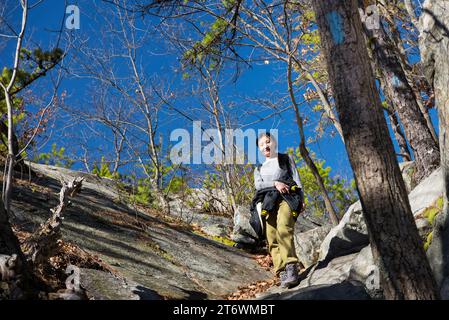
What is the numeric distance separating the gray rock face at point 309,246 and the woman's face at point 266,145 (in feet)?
9.78

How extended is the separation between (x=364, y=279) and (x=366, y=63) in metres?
2.75

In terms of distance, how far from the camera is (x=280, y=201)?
21.6 feet

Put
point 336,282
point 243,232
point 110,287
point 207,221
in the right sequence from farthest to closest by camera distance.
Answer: point 207,221, point 243,232, point 336,282, point 110,287

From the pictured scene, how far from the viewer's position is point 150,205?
44.4 feet

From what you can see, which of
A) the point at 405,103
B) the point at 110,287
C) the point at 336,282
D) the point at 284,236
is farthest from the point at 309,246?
the point at 110,287

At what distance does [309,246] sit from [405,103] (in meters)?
3.33

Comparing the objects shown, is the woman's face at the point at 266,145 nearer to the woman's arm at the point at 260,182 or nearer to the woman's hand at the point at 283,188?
the woman's arm at the point at 260,182

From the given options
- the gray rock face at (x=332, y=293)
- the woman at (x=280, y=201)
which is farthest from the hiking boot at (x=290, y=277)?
the gray rock face at (x=332, y=293)

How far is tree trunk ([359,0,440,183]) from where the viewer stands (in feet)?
28.7

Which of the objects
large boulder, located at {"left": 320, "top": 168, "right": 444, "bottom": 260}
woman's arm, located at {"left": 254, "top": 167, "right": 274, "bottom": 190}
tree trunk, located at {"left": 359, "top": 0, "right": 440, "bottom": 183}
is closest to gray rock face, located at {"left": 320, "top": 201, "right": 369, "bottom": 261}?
large boulder, located at {"left": 320, "top": 168, "right": 444, "bottom": 260}

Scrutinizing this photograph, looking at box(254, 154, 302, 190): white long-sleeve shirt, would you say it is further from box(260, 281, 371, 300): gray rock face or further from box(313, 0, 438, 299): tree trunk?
box(313, 0, 438, 299): tree trunk

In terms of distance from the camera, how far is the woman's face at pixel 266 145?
21.6ft

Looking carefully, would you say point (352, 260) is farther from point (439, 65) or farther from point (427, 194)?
point (439, 65)
